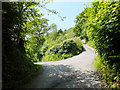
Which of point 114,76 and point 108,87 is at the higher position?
point 114,76

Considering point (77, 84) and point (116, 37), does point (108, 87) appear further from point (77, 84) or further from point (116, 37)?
point (116, 37)

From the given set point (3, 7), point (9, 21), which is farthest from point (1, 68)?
point (3, 7)

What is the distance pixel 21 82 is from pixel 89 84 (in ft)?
9.72

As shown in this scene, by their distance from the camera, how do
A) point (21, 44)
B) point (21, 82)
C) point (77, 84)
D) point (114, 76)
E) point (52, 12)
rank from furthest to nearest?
point (52, 12) < point (21, 44) < point (77, 84) < point (21, 82) < point (114, 76)

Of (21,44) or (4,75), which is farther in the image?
(21,44)

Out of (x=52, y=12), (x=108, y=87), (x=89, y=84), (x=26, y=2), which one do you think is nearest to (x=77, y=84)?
(x=89, y=84)

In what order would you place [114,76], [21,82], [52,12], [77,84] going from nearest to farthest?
[114,76], [21,82], [77,84], [52,12]

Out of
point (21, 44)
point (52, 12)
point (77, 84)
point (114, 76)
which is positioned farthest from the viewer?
point (52, 12)

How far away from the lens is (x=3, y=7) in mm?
3182

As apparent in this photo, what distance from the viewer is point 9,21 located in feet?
11.0

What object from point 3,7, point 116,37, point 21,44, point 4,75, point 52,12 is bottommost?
point 4,75

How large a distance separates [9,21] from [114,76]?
488 centimetres

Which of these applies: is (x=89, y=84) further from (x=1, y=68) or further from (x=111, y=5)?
(x=1, y=68)

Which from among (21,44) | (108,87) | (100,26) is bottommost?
(108,87)
